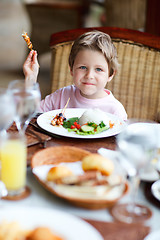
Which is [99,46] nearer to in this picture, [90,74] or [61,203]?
[90,74]

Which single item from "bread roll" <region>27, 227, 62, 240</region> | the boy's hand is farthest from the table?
the boy's hand

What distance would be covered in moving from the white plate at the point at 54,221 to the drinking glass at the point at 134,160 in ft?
0.43

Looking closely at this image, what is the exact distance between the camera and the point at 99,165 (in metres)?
0.89

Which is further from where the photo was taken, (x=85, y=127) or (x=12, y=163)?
(x=85, y=127)

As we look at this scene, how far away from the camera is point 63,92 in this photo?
1.97 m

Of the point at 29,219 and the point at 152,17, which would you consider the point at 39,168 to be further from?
the point at 152,17

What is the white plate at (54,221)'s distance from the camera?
0.70 m

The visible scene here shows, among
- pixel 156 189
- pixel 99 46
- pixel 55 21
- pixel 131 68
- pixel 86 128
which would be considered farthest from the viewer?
pixel 55 21

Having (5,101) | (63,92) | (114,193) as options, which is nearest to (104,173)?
(114,193)

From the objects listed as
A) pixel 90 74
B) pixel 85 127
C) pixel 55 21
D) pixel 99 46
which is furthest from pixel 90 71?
pixel 55 21

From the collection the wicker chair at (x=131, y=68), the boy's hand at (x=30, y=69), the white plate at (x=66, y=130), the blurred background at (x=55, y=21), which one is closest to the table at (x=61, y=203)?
the white plate at (x=66, y=130)

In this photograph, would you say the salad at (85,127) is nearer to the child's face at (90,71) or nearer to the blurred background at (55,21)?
the child's face at (90,71)

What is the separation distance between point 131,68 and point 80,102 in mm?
571

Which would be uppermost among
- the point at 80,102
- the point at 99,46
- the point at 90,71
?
the point at 99,46
